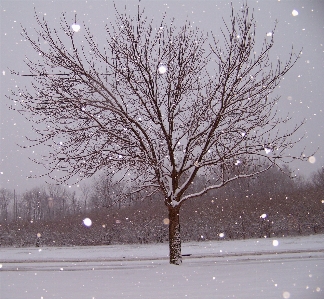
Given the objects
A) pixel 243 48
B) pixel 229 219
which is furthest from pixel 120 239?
pixel 243 48

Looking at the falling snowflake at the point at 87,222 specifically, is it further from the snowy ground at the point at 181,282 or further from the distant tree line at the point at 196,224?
the snowy ground at the point at 181,282

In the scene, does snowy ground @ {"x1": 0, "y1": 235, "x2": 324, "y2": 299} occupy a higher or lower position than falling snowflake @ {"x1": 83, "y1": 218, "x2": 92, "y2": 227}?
lower

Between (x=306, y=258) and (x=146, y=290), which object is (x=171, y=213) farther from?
(x=306, y=258)

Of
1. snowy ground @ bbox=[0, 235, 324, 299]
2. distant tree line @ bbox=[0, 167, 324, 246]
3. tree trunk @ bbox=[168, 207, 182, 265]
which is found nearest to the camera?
snowy ground @ bbox=[0, 235, 324, 299]

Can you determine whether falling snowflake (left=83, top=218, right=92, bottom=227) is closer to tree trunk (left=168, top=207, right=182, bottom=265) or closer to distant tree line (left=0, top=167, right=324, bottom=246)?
distant tree line (left=0, top=167, right=324, bottom=246)

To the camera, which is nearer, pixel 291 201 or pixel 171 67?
pixel 171 67

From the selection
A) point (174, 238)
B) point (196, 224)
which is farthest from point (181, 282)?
point (196, 224)

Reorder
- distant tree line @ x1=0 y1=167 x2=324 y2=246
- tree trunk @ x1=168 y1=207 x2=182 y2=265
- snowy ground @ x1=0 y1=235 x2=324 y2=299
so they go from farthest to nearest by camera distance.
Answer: distant tree line @ x1=0 y1=167 x2=324 y2=246 < tree trunk @ x1=168 y1=207 x2=182 y2=265 < snowy ground @ x1=0 y1=235 x2=324 y2=299

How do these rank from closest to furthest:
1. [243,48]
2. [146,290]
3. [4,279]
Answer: [146,290] → [4,279] → [243,48]

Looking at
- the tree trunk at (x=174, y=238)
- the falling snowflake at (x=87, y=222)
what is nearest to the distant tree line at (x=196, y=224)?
the falling snowflake at (x=87, y=222)

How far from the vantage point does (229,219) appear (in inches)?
1067

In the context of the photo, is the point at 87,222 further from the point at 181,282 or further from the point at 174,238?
the point at 181,282

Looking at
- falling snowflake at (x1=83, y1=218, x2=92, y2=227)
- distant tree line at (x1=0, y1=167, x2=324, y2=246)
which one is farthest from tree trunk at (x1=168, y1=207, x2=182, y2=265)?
falling snowflake at (x1=83, y1=218, x2=92, y2=227)

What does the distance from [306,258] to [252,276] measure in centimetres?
456
